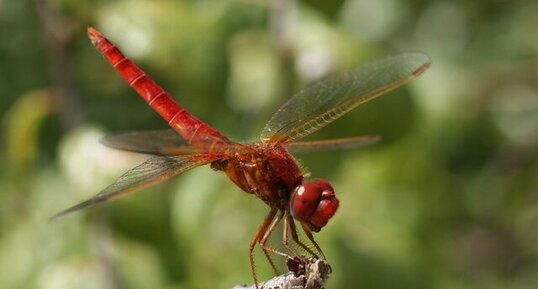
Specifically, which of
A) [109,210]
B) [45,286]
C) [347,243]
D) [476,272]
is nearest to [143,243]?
[109,210]

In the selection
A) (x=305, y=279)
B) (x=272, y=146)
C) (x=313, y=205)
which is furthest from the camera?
(x=272, y=146)

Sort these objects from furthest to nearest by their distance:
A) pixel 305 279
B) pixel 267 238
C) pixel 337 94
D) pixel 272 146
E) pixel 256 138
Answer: pixel 256 138 < pixel 337 94 < pixel 272 146 < pixel 267 238 < pixel 305 279

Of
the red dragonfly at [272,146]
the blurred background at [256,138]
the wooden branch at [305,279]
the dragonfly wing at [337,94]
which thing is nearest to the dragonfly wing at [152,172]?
the red dragonfly at [272,146]

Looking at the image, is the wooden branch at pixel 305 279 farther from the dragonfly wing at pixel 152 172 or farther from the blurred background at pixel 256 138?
the blurred background at pixel 256 138

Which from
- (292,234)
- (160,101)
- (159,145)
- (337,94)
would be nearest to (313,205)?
(292,234)

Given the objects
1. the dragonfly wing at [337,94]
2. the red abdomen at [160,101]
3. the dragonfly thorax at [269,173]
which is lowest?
the dragonfly thorax at [269,173]

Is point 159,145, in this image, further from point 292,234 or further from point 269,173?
point 292,234

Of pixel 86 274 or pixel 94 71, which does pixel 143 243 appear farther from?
pixel 94 71
